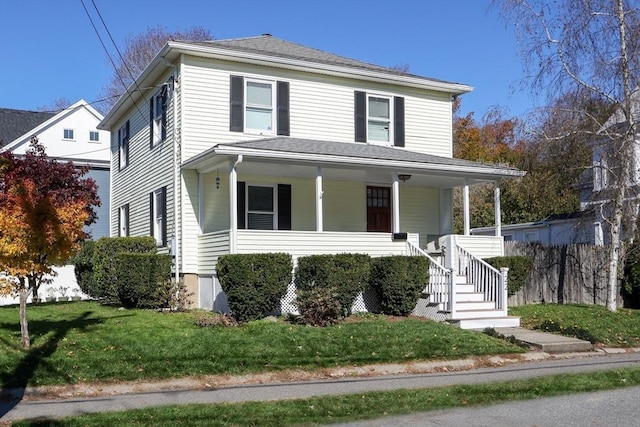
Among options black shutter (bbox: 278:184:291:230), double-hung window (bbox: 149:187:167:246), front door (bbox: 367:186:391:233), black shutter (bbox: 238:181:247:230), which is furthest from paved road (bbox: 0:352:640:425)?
double-hung window (bbox: 149:187:167:246)

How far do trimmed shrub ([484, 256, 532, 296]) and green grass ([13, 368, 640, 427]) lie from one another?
6.70 metres

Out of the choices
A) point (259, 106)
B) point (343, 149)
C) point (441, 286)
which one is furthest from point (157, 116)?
point (441, 286)

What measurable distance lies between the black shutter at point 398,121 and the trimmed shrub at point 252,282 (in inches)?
296

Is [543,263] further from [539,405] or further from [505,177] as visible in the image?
[539,405]

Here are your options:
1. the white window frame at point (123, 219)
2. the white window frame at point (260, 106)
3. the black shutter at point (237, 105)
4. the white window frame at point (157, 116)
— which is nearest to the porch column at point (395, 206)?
the white window frame at point (260, 106)

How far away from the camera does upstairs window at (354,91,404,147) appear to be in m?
20.4

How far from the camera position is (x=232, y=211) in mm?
15711

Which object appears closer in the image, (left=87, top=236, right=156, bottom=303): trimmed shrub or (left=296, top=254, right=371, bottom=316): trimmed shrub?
(left=296, top=254, right=371, bottom=316): trimmed shrub

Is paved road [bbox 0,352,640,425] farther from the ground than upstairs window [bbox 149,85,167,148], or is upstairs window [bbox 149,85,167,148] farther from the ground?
upstairs window [bbox 149,85,167,148]

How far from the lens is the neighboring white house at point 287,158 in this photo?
16797mm

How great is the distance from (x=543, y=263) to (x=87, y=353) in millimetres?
13953

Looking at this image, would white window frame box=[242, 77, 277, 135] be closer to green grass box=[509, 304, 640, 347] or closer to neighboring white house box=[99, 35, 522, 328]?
neighboring white house box=[99, 35, 522, 328]

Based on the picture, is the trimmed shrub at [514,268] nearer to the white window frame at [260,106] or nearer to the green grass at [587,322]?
the green grass at [587,322]

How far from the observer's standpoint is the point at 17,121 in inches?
1474
